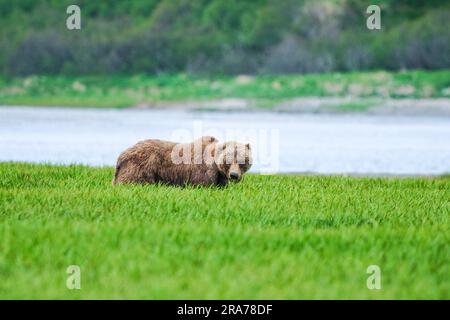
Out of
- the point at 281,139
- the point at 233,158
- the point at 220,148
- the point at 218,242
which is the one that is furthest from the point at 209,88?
the point at 218,242

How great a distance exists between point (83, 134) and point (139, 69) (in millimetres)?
40826

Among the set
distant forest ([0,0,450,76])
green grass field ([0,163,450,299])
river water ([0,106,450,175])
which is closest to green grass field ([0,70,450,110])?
distant forest ([0,0,450,76])

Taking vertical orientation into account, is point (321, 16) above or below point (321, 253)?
above

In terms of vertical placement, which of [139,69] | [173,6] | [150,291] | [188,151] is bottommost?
[150,291]

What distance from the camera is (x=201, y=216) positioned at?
10203mm

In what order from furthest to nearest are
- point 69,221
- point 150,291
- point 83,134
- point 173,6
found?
1. point 173,6
2. point 83,134
3. point 69,221
4. point 150,291

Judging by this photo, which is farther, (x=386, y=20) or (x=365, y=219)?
(x=386, y=20)

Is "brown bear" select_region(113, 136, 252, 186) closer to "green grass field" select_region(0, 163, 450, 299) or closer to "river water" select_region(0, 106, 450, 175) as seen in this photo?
"green grass field" select_region(0, 163, 450, 299)

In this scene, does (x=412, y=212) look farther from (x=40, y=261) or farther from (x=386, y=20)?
(x=386, y=20)

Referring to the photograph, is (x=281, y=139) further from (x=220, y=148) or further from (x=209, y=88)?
(x=209, y=88)

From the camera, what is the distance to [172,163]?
41.5 ft

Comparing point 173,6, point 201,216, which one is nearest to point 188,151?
point 201,216

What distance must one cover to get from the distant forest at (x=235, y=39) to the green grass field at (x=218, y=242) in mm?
62403

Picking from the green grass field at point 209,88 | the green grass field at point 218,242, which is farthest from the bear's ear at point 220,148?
the green grass field at point 209,88
